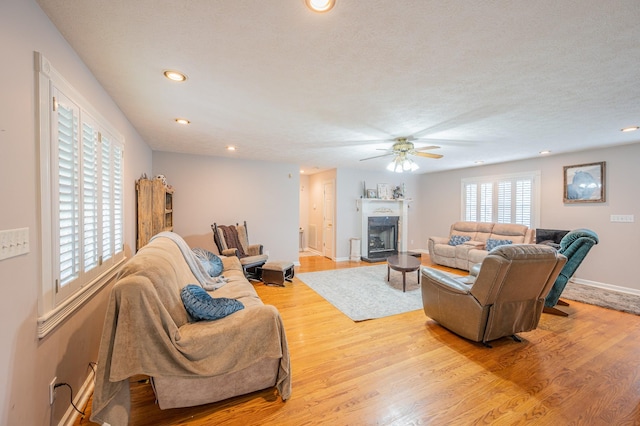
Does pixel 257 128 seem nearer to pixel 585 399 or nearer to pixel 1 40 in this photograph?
pixel 1 40

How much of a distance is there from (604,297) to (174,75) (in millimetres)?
6317

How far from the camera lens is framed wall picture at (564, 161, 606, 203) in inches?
171

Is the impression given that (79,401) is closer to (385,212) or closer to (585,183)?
(385,212)

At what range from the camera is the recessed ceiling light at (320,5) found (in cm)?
125

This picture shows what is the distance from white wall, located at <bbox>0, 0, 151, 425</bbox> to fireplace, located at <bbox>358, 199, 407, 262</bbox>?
19.0 ft

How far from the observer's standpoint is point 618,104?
97.6 inches

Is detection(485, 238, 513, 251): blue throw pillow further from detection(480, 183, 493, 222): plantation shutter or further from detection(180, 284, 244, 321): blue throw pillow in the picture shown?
detection(180, 284, 244, 321): blue throw pillow

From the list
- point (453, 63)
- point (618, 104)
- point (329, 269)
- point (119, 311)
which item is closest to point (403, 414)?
point (119, 311)

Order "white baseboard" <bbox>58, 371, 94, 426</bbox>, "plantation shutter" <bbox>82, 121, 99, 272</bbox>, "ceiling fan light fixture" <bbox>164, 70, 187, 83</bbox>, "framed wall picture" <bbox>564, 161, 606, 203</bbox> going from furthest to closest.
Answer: "framed wall picture" <bbox>564, 161, 606, 203</bbox>
"ceiling fan light fixture" <bbox>164, 70, 187, 83</bbox>
"plantation shutter" <bbox>82, 121, 99, 272</bbox>
"white baseboard" <bbox>58, 371, 94, 426</bbox>

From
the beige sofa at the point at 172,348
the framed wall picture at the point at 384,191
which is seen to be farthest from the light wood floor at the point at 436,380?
the framed wall picture at the point at 384,191

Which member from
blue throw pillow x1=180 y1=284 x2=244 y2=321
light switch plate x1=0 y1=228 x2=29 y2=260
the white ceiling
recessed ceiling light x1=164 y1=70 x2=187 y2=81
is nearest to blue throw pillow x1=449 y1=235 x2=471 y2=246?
the white ceiling

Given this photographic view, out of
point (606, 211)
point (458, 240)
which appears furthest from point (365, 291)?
point (606, 211)

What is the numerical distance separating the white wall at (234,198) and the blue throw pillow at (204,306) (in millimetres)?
3422

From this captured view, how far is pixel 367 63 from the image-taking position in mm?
1803
